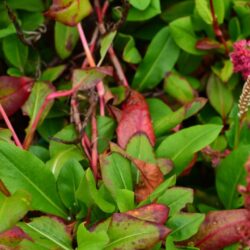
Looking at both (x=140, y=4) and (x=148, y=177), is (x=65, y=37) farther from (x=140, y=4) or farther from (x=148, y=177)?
(x=148, y=177)

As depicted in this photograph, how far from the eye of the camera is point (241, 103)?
1.29m

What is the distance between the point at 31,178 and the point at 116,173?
176 millimetres

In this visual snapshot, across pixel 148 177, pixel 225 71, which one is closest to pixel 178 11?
pixel 225 71

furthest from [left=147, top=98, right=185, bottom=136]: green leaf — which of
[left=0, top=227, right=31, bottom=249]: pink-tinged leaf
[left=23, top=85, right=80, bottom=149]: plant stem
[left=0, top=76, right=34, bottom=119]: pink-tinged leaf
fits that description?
[left=0, top=227, right=31, bottom=249]: pink-tinged leaf

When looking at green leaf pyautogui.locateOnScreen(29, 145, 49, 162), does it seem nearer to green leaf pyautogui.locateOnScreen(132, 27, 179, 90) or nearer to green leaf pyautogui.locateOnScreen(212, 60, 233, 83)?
green leaf pyautogui.locateOnScreen(132, 27, 179, 90)

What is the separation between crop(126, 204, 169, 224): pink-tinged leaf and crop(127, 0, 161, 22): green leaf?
56 cm

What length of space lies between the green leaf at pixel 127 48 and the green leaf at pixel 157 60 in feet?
0.10

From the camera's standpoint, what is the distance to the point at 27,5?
158 centimetres

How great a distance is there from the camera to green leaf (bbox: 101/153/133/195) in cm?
126

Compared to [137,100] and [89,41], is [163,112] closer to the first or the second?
[137,100]

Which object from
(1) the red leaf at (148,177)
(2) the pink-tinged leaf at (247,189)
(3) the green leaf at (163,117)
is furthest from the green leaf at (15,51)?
(2) the pink-tinged leaf at (247,189)

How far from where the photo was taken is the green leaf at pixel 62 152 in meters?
1.36

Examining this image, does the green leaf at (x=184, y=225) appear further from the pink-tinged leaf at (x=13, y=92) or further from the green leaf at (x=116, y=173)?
the pink-tinged leaf at (x=13, y=92)

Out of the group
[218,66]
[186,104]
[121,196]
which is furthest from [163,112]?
[121,196]
